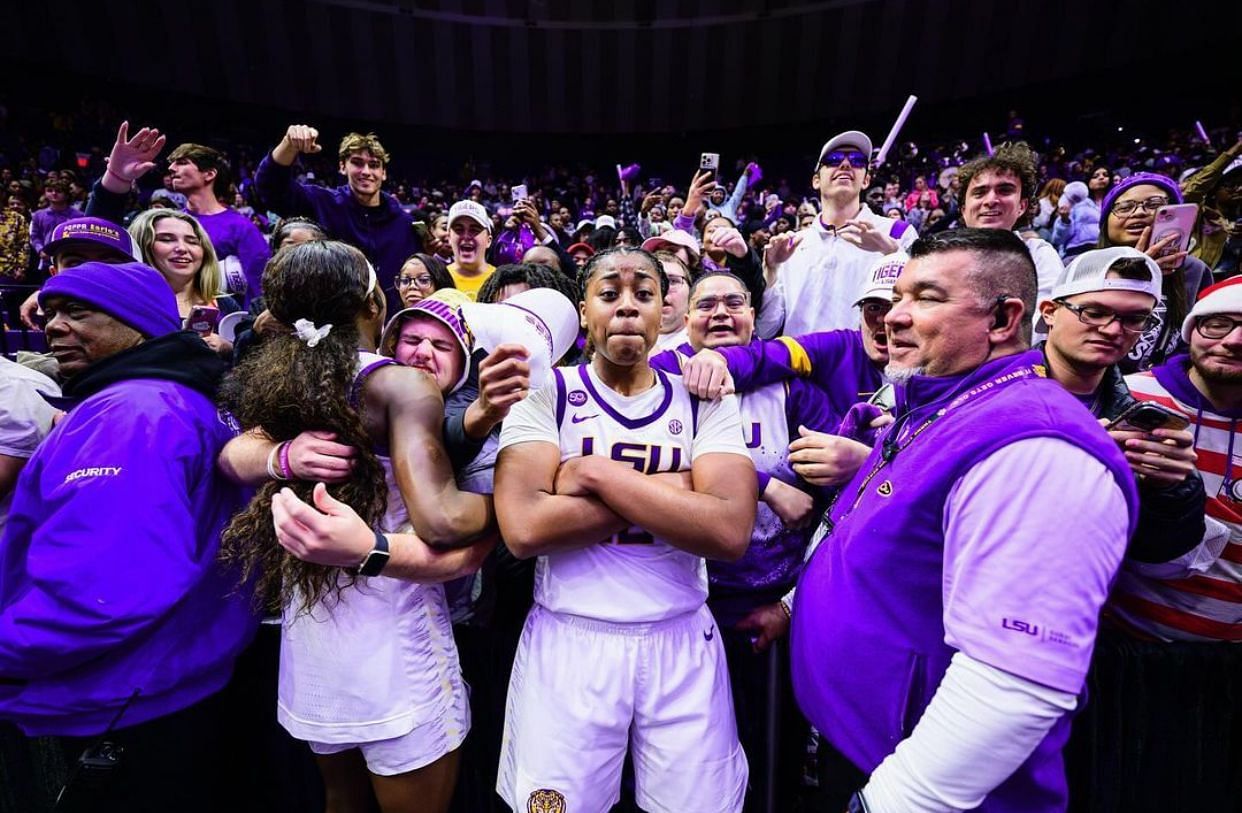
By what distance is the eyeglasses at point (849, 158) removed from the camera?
3.86 metres

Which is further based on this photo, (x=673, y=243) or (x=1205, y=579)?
(x=673, y=243)

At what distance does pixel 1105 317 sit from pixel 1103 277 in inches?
5.8

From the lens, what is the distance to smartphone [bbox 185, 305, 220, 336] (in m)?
3.18

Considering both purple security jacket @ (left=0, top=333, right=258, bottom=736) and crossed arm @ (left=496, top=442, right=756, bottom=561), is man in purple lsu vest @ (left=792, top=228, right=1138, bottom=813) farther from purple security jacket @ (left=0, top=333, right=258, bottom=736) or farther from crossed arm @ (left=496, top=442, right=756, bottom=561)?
purple security jacket @ (left=0, top=333, right=258, bottom=736)

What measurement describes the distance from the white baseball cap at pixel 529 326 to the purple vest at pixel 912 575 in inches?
37.5

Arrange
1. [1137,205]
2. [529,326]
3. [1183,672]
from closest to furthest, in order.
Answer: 1. [529,326]
2. [1183,672]
3. [1137,205]

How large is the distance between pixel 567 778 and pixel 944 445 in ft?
4.43

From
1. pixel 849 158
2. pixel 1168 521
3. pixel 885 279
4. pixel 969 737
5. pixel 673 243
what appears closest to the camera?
pixel 969 737

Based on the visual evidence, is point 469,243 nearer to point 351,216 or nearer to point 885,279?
point 351,216

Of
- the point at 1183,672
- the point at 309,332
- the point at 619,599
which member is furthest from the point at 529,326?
the point at 1183,672

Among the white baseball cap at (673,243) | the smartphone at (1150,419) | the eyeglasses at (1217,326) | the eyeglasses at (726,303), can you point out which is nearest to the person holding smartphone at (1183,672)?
the eyeglasses at (1217,326)

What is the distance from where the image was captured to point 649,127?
57.4ft

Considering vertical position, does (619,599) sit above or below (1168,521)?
below

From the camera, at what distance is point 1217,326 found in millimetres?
2047
